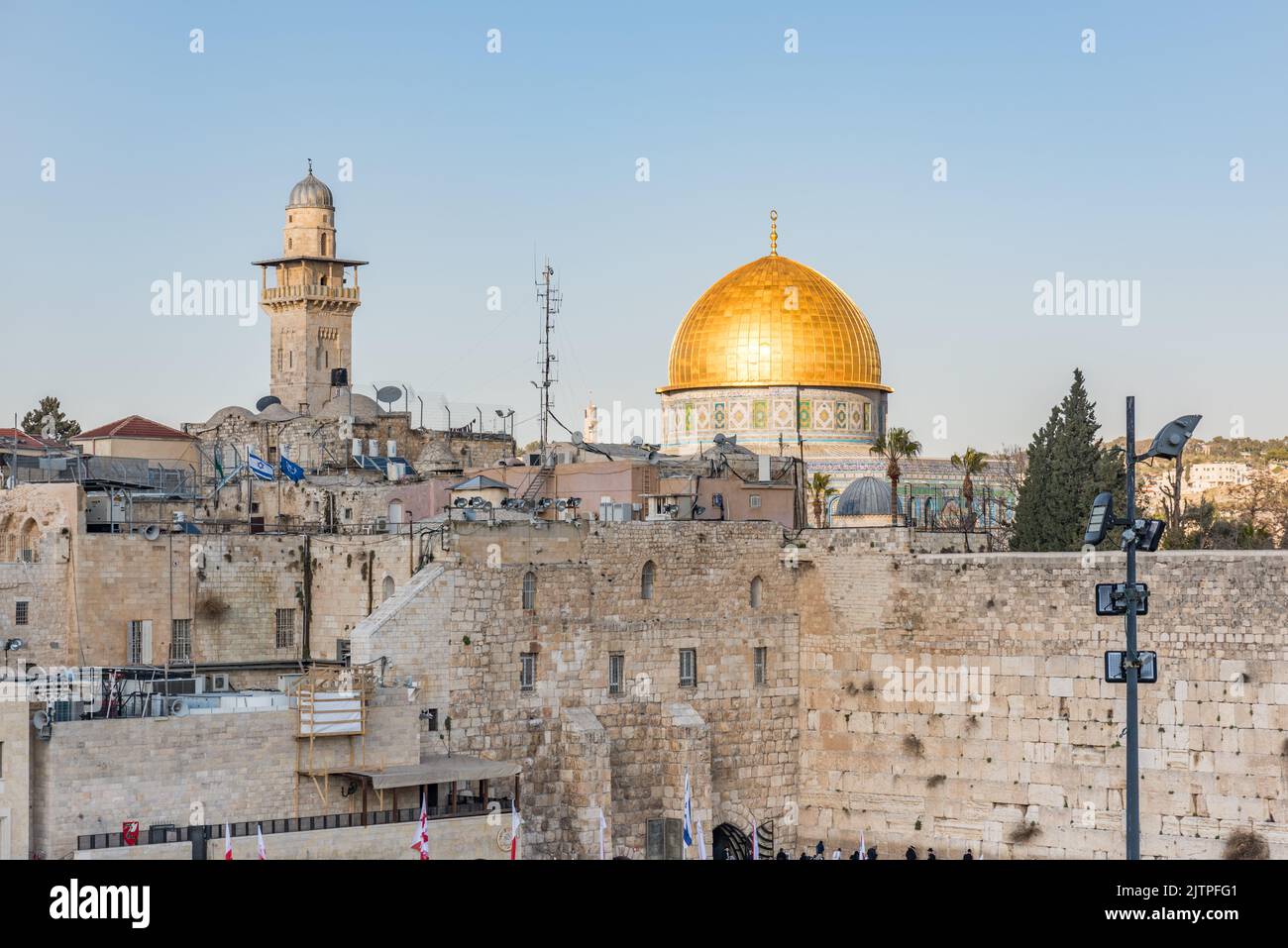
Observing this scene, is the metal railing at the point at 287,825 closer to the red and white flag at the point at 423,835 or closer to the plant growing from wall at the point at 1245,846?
the red and white flag at the point at 423,835

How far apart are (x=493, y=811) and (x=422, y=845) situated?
2.25 metres

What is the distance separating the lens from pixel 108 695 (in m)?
27.1

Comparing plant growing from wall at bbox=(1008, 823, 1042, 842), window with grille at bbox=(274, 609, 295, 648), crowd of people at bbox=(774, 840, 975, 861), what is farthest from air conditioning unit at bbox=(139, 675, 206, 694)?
plant growing from wall at bbox=(1008, 823, 1042, 842)

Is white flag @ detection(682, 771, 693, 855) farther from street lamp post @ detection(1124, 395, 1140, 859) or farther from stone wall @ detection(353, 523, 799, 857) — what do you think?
street lamp post @ detection(1124, 395, 1140, 859)

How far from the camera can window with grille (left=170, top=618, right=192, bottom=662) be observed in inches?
1351

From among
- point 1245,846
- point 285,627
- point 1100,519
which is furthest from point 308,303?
point 1100,519

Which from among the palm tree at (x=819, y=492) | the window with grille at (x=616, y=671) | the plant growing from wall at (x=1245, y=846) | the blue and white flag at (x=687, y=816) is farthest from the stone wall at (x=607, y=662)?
the palm tree at (x=819, y=492)

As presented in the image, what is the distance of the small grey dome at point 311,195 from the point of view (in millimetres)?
61438

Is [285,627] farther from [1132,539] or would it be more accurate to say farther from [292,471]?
[1132,539]

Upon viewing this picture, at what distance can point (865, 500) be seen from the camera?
45.2 metres

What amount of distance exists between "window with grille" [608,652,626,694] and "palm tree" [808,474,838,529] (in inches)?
583
